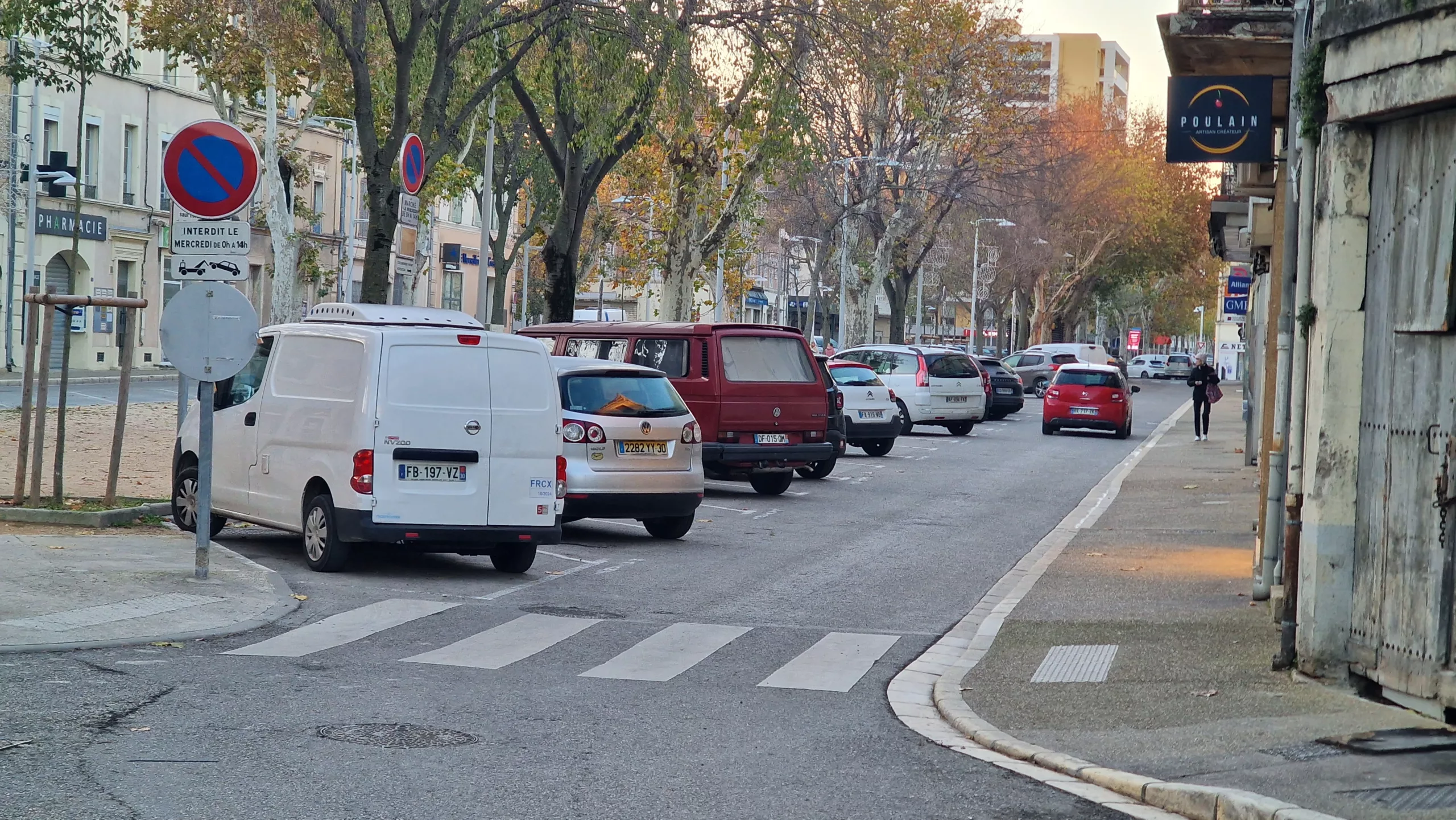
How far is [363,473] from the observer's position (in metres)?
12.5

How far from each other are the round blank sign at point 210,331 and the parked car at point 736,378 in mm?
9053

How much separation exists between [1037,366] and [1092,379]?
1012 inches

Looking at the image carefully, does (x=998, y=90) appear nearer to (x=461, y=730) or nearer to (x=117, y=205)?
(x=117, y=205)

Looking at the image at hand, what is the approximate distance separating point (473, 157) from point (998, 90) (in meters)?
16.1

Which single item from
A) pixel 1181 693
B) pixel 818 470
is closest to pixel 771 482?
pixel 818 470

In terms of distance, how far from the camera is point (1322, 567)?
9000 mm

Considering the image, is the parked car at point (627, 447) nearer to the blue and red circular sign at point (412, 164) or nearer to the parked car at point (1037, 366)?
the blue and red circular sign at point (412, 164)

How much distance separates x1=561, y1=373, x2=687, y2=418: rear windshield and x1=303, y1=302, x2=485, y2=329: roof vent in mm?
1388

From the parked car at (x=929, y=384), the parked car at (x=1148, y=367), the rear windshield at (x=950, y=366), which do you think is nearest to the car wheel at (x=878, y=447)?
the parked car at (x=929, y=384)

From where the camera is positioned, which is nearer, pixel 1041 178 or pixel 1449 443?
pixel 1449 443

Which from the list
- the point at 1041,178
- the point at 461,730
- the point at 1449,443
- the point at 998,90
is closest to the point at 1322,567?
the point at 1449,443

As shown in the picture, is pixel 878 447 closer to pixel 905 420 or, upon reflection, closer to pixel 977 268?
pixel 905 420

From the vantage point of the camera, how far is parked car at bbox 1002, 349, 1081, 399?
6334 cm

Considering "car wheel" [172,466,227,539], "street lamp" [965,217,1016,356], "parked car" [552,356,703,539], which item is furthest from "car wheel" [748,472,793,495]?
"street lamp" [965,217,1016,356]
